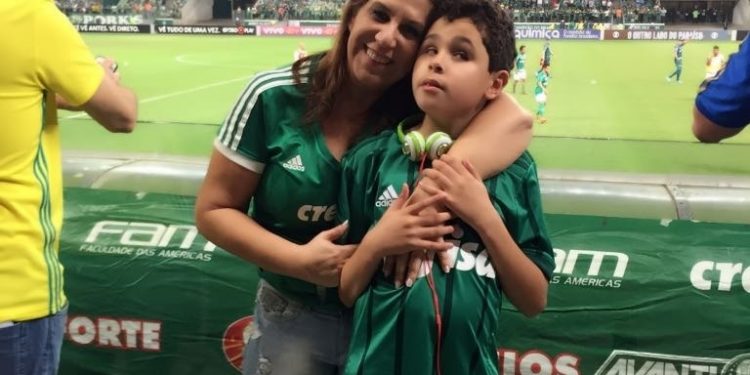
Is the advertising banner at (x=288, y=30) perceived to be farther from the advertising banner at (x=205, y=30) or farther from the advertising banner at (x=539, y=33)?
the advertising banner at (x=539, y=33)

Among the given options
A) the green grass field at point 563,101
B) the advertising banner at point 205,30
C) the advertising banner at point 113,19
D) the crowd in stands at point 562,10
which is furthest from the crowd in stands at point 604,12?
the advertising banner at point 113,19

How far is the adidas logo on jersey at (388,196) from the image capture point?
1.33 metres

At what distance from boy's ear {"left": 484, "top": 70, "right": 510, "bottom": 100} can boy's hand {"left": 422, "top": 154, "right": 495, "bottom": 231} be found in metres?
0.16

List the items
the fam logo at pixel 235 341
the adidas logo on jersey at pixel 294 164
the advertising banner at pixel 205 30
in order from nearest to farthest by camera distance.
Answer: the adidas logo on jersey at pixel 294 164
the fam logo at pixel 235 341
the advertising banner at pixel 205 30

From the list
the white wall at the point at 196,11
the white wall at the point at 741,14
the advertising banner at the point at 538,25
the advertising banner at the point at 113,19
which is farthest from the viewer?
the white wall at the point at 196,11

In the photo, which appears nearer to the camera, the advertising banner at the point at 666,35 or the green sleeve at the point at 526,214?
the green sleeve at the point at 526,214

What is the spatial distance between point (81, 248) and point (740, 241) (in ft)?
7.52

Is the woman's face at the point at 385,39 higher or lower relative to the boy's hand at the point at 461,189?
higher

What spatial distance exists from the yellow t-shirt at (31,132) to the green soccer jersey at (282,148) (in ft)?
1.03

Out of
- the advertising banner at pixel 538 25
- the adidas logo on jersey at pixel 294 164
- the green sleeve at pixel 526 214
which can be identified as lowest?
the advertising banner at pixel 538 25

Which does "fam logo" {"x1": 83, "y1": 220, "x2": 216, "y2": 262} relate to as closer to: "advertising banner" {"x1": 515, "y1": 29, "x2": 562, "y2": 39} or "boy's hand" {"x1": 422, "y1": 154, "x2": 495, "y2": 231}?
"boy's hand" {"x1": 422, "y1": 154, "x2": 495, "y2": 231}

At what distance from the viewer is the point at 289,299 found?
1.58 m

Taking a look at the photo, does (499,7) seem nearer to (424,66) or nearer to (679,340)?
(424,66)

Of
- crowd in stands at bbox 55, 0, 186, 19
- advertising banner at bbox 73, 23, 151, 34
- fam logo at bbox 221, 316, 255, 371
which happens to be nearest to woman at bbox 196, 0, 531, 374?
fam logo at bbox 221, 316, 255, 371
